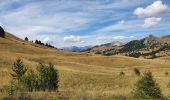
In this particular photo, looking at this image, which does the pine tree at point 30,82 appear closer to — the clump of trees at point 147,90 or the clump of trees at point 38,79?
the clump of trees at point 38,79

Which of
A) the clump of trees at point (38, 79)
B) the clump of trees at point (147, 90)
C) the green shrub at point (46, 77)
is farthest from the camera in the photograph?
the green shrub at point (46, 77)

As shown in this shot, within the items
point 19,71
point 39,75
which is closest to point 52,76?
point 39,75

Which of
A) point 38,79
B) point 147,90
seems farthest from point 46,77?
point 147,90

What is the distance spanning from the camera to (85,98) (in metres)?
13.8

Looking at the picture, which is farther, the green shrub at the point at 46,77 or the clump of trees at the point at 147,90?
the green shrub at the point at 46,77

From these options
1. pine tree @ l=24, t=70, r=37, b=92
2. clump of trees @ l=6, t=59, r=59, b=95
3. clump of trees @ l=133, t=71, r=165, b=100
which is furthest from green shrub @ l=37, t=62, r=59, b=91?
clump of trees @ l=133, t=71, r=165, b=100

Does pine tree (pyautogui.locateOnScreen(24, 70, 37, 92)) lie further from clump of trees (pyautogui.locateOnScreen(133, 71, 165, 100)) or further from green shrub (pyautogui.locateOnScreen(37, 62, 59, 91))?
clump of trees (pyautogui.locateOnScreen(133, 71, 165, 100))

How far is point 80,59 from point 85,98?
105m

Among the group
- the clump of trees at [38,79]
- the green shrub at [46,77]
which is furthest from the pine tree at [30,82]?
the green shrub at [46,77]

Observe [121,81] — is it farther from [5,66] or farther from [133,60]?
[133,60]

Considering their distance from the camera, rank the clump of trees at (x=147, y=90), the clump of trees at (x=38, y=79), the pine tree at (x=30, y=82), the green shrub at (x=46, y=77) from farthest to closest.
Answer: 1. the green shrub at (x=46, y=77)
2. the clump of trees at (x=38, y=79)
3. the pine tree at (x=30, y=82)
4. the clump of trees at (x=147, y=90)

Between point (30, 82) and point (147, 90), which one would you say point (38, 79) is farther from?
point (147, 90)

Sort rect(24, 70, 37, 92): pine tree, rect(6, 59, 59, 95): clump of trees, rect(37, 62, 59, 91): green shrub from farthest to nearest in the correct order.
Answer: rect(37, 62, 59, 91): green shrub < rect(6, 59, 59, 95): clump of trees < rect(24, 70, 37, 92): pine tree

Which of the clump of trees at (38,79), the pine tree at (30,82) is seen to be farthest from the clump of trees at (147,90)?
the pine tree at (30,82)
